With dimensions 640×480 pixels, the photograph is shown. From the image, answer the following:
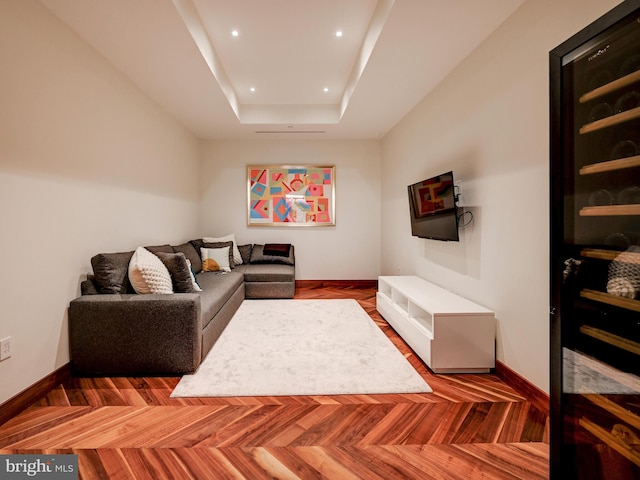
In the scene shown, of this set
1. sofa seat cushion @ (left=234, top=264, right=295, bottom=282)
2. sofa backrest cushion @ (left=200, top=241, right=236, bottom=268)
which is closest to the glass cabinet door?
sofa seat cushion @ (left=234, top=264, right=295, bottom=282)

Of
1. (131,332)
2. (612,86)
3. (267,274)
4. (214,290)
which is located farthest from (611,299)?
(267,274)

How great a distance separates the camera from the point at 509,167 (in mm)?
2047

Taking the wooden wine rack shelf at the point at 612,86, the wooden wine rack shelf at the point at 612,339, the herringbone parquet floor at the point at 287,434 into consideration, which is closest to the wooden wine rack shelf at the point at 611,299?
the wooden wine rack shelf at the point at 612,339

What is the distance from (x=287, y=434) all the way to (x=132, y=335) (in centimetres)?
137

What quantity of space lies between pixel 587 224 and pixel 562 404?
72cm

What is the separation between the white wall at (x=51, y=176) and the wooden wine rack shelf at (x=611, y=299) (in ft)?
9.78

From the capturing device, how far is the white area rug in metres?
1.98

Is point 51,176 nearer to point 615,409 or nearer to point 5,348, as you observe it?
point 5,348

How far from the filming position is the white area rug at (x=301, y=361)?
1.98 m

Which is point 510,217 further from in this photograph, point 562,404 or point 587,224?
point 562,404

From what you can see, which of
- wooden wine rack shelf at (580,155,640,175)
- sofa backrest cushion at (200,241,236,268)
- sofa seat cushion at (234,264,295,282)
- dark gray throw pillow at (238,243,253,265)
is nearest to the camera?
wooden wine rack shelf at (580,155,640,175)

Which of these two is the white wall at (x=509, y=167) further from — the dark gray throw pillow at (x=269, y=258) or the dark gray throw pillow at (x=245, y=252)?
the dark gray throw pillow at (x=245, y=252)

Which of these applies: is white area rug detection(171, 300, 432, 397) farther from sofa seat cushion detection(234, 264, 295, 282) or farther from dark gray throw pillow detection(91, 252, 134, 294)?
dark gray throw pillow detection(91, 252, 134, 294)

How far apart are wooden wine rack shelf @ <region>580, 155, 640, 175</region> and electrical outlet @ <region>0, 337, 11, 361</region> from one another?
119 inches
